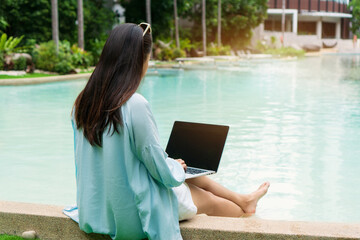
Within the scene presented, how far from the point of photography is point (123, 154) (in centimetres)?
267

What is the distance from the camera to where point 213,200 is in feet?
11.5

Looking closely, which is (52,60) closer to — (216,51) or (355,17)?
(216,51)

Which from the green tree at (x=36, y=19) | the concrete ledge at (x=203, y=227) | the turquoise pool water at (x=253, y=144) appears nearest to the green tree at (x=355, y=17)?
the green tree at (x=36, y=19)

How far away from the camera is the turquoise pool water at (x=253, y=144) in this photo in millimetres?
5625

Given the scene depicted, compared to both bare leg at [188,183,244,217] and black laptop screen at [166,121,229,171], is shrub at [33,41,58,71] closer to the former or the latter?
black laptop screen at [166,121,229,171]

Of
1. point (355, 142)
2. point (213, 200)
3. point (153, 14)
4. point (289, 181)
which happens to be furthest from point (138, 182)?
point (153, 14)

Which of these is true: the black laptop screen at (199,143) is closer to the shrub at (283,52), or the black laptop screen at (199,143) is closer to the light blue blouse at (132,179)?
the light blue blouse at (132,179)

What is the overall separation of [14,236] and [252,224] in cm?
144

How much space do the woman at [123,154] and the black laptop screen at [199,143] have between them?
2.40ft

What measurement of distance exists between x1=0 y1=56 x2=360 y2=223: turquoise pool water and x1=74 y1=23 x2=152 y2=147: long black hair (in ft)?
9.18

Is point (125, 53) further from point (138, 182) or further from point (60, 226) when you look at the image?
point (60, 226)

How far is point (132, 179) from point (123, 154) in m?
0.14

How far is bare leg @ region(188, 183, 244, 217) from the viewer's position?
133 inches

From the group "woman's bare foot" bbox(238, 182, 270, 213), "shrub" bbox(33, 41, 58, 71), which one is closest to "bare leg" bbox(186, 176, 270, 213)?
"woman's bare foot" bbox(238, 182, 270, 213)
